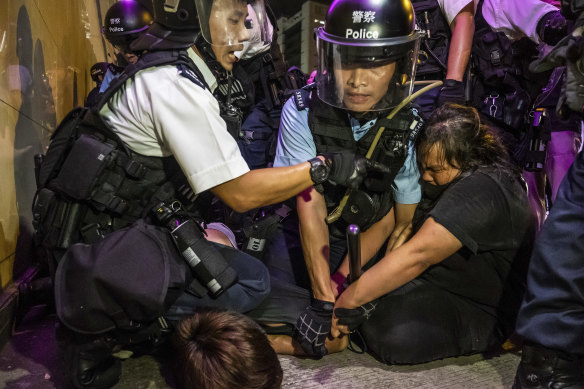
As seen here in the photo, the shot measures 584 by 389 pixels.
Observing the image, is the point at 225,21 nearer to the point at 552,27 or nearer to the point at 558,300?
the point at 558,300

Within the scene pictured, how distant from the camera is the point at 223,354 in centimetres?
143

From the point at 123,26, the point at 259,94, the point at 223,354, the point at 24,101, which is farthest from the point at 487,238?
the point at 123,26

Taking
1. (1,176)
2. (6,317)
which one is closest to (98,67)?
(1,176)

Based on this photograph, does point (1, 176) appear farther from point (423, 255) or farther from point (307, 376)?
point (423, 255)

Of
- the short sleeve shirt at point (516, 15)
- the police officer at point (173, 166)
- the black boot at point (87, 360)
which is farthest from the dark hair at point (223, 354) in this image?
the short sleeve shirt at point (516, 15)

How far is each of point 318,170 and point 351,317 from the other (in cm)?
67

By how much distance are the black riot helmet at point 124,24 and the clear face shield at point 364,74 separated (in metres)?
2.22

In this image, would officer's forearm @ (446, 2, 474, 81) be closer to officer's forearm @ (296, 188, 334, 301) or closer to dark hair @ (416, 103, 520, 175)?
dark hair @ (416, 103, 520, 175)

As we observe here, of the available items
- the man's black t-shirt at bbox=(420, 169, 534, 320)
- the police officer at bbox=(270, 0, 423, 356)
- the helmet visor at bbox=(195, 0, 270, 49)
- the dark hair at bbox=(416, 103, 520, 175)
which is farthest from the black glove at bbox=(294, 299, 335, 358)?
the helmet visor at bbox=(195, 0, 270, 49)

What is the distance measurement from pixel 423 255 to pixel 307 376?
71cm

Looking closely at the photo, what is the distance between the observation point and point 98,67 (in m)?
4.41

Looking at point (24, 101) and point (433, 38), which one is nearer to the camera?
point (24, 101)

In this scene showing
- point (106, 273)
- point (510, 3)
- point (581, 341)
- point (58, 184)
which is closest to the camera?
point (581, 341)

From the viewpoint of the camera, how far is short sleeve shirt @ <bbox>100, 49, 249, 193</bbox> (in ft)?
5.08
